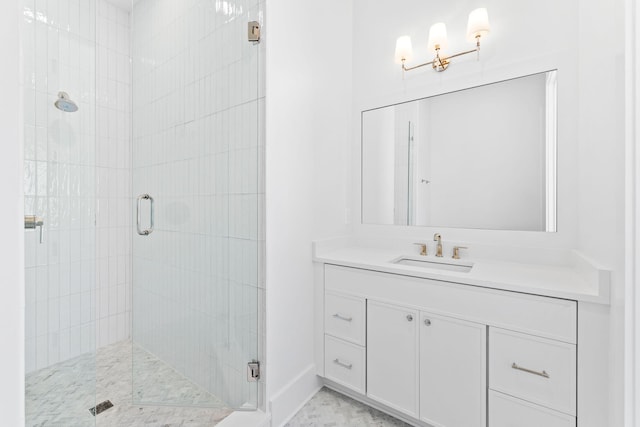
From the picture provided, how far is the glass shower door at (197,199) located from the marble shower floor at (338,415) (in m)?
0.30

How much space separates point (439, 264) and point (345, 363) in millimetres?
804

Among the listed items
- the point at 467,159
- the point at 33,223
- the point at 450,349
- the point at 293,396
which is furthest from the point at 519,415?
the point at 33,223

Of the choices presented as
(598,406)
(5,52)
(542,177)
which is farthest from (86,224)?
(542,177)

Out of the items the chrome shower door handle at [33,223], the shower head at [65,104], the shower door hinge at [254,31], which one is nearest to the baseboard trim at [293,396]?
the chrome shower door handle at [33,223]

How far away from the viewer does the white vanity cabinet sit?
A: 3.63ft

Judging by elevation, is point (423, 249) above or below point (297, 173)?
below

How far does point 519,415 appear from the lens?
1164 mm

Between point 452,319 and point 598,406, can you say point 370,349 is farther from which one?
point 598,406

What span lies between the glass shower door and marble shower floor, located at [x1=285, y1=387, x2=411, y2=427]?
0.30 meters

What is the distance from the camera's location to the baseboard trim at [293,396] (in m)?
1.48

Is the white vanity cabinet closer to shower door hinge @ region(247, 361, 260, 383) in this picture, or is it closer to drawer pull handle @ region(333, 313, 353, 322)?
drawer pull handle @ region(333, 313, 353, 322)

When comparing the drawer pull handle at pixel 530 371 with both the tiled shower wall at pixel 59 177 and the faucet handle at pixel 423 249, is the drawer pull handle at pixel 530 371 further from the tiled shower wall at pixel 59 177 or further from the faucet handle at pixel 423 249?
the tiled shower wall at pixel 59 177

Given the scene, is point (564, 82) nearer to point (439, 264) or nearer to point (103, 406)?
point (439, 264)

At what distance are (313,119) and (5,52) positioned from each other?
141cm
